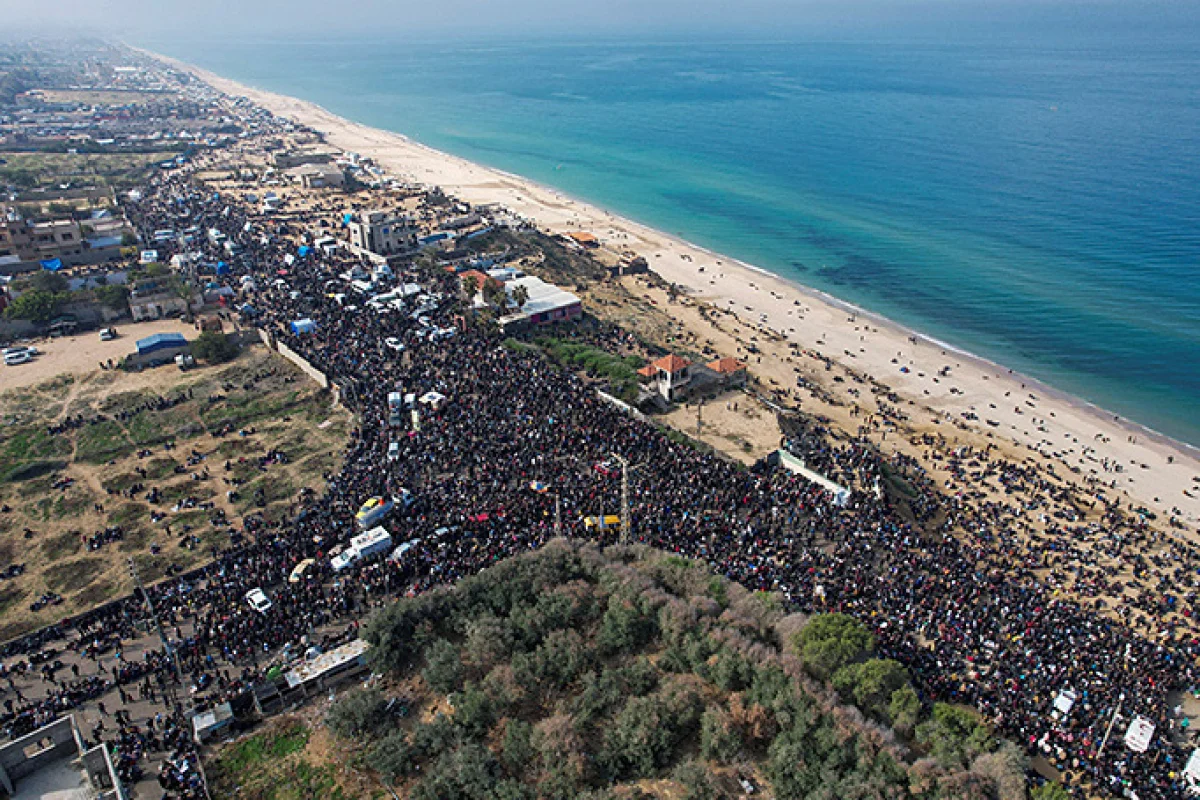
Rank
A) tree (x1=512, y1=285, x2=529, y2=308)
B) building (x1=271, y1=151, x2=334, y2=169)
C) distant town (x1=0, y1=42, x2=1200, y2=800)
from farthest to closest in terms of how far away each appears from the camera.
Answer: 1. building (x1=271, y1=151, x2=334, y2=169)
2. tree (x1=512, y1=285, x2=529, y2=308)
3. distant town (x1=0, y1=42, x2=1200, y2=800)

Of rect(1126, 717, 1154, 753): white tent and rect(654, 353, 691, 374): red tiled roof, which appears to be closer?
rect(1126, 717, 1154, 753): white tent

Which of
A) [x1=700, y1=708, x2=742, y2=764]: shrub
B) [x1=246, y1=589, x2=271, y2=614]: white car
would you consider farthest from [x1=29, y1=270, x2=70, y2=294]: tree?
[x1=700, y1=708, x2=742, y2=764]: shrub

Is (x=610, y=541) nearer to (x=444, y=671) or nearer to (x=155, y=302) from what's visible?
(x=444, y=671)

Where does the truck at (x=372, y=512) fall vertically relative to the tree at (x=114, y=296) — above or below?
below

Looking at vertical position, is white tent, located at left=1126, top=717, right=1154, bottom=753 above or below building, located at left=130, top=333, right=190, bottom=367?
below

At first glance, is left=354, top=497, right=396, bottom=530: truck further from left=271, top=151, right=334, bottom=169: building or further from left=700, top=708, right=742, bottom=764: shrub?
left=271, top=151, right=334, bottom=169: building

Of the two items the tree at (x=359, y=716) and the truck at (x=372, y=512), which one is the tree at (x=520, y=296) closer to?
the truck at (x=372, y=512)

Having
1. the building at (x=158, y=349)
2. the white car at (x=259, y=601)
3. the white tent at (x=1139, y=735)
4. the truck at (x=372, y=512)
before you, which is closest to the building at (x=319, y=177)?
the building at (x=158, y=349)
